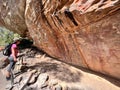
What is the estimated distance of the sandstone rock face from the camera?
5.91m

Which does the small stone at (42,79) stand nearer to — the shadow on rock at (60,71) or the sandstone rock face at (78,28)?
the shadow on rock at (60,71)

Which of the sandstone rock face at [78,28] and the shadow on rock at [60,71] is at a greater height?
the sandstone rock face at [78,28]

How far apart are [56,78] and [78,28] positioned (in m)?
2.42

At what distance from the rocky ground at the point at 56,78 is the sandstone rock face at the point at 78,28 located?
0.36 m

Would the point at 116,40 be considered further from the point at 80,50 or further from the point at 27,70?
the point at 27,70

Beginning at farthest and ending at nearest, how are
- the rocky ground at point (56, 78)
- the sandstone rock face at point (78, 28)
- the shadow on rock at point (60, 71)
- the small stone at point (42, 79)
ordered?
the shadow on rock at point (60, 71)
the small stone at point (42, 79)
the rocky ground at point (56, 78)
the sandstone rock face at point (78, 28)

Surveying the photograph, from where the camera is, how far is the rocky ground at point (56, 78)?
775 cm

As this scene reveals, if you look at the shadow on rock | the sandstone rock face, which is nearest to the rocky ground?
the shadow on rock

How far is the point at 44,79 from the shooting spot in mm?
8336

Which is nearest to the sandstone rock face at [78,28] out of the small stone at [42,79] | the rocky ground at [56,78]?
the rocky ground at [56,78]

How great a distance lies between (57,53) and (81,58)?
1861 mm

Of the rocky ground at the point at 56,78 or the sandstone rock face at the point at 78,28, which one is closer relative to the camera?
the sandstone rock face at the point at 78,28

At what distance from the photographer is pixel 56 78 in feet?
27.6

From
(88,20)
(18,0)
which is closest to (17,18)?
(18,0)
